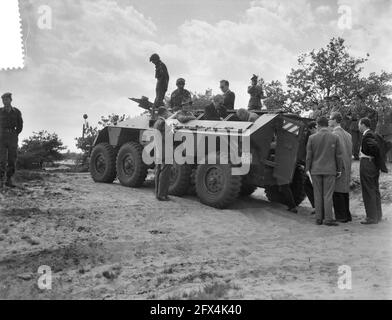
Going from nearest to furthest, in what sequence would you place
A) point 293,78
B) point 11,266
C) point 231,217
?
point 11,266
point 231,217
point 293,78

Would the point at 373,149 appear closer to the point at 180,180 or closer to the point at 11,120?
the point at 180,180

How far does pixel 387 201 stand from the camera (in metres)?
9.63

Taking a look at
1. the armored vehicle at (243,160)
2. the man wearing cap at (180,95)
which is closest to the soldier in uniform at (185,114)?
the armored vehicle at (243,160)

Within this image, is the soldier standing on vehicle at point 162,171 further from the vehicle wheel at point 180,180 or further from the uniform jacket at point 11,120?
the uniform jacket at point 11,120

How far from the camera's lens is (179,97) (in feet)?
33.6

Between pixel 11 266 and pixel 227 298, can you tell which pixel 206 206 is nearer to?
pixel 11 266

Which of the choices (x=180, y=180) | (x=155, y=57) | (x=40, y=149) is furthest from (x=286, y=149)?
(x=40, y=149)

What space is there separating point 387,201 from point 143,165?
499 cm

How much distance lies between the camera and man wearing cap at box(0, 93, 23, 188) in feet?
28.2

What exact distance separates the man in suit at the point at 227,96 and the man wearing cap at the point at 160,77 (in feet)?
4.28

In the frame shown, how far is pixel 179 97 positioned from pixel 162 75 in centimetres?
58

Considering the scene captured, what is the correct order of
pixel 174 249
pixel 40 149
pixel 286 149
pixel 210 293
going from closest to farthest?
pixel 210 293 → pixel 174 249 → pixel 286 149 → pixel 40 149

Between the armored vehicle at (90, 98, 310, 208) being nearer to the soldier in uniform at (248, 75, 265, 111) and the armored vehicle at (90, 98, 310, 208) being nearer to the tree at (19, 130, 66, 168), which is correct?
the soldier in uniform at (248, 75, 265, 111)
